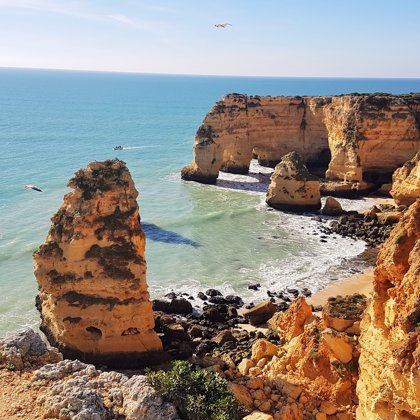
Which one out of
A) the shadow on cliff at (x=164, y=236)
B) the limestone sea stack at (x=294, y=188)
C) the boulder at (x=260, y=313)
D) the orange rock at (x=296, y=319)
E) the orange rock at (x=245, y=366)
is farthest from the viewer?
the limestone sea stack at (x=294, y=188)

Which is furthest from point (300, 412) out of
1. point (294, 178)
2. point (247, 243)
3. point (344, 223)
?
point (294, 178)

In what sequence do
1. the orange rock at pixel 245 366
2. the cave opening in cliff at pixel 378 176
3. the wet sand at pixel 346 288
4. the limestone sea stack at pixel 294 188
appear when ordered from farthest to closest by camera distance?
the cave opening in cliff at pixel 378 176, the limestone sea stack at pixel 294 188, the wet sand at pixel 346 288, the orange rock at pixel 245 366

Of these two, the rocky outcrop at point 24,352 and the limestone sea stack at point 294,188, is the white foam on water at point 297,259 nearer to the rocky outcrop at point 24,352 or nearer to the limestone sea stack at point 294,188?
the limestone sea stack at point 294,188

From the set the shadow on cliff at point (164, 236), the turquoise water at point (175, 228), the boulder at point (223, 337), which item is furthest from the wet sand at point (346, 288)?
the shadow on cliff at point (164, 236)

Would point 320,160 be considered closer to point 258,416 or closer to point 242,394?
point 242,394

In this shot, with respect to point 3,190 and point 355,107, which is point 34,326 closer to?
point 3,190

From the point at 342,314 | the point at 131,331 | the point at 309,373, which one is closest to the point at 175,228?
the point at 131,331

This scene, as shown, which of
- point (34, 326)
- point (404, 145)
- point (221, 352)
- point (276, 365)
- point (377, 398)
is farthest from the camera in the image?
point (404, 145)
